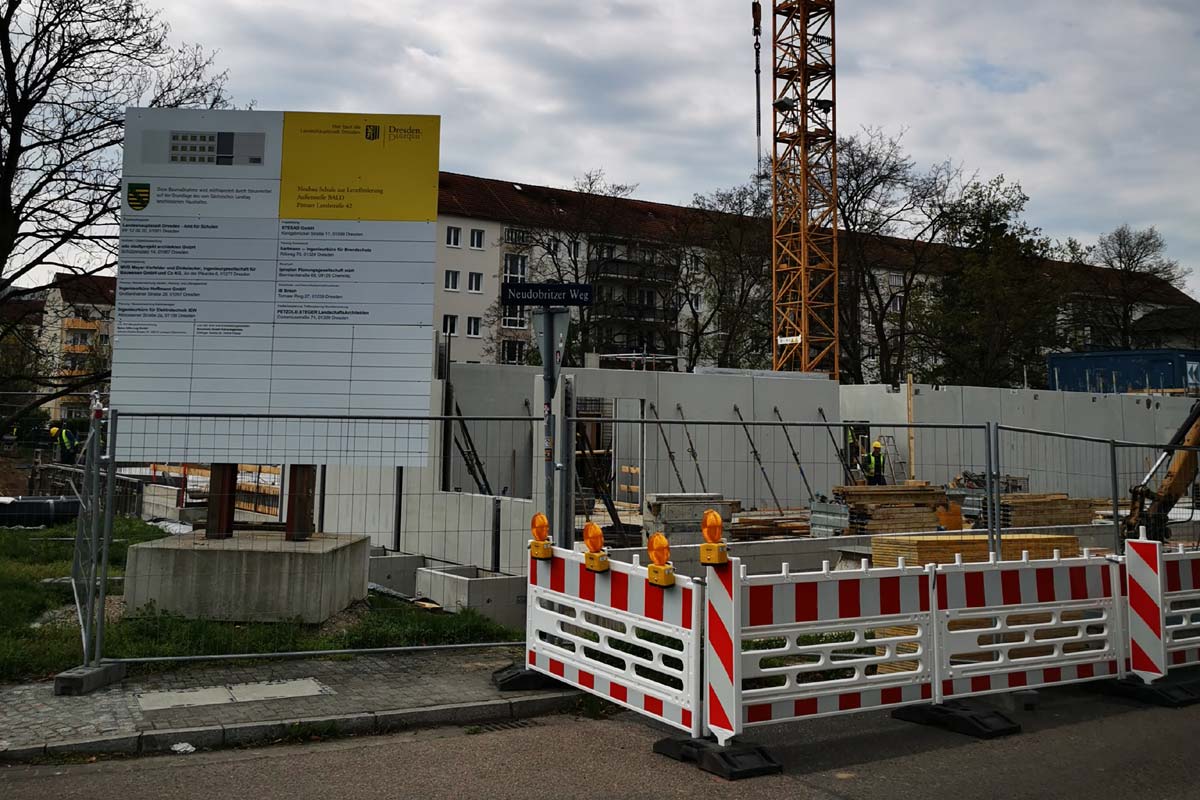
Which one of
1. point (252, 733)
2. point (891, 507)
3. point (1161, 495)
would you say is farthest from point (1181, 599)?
point (252, 733)

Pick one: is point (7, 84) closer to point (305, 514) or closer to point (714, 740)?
point (305, 514)

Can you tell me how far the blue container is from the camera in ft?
122

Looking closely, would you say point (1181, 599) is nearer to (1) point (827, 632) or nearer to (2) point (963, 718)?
(2) point (963, 718)

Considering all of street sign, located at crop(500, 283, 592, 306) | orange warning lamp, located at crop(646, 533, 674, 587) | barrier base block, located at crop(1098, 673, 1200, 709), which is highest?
street sign, located at crop(500, 283, 592, 306)

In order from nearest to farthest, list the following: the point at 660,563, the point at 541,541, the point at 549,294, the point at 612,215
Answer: the point at 660,563
the point at 541,541
the point at 549,294
the point at 612,215

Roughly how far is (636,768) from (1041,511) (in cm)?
1297

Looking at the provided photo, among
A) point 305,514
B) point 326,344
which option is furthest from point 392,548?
point 326,344

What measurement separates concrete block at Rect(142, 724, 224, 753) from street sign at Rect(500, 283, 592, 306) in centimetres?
375

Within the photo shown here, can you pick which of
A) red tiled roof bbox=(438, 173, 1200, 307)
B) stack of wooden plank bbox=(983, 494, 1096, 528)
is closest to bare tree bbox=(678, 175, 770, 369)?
red tiled roof bbox=(438, 173, 1200, 307)

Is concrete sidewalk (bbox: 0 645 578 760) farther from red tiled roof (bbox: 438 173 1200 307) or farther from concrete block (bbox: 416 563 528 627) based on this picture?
red tiled roof (bbox: 438 173 1200 307)

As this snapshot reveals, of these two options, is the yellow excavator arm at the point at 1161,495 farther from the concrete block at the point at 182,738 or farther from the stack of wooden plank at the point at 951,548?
the concrete block at the point at 182,738

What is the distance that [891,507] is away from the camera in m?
14.0

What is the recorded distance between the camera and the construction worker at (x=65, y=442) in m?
A: 12.9

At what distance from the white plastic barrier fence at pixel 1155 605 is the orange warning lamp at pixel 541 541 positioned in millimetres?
4505
